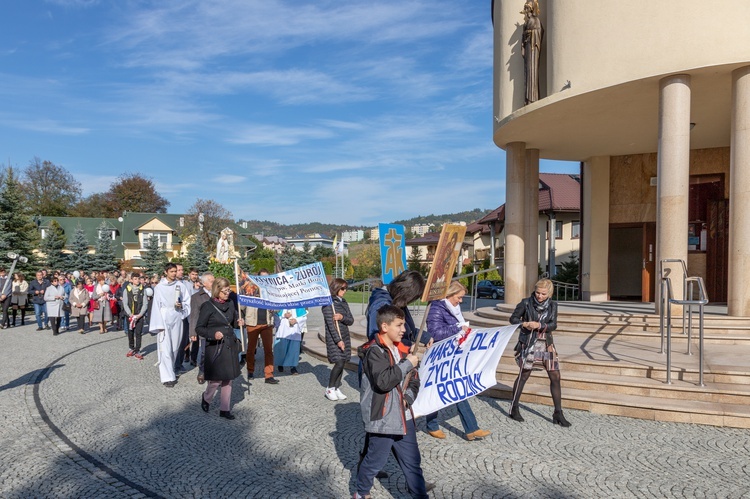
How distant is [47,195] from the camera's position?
72.9 meters

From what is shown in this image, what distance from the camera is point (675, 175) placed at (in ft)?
34.9

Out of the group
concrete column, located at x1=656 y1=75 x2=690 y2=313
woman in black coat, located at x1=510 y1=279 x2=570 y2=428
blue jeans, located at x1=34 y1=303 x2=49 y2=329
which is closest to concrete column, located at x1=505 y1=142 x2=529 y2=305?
concrete column, located at x1=656 y1=75 x2=690 y2=313

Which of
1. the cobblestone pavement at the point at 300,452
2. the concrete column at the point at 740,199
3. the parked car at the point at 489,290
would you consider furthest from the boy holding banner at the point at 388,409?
the parked car at the point at 489,290

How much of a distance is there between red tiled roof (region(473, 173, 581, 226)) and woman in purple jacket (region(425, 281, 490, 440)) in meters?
35.3

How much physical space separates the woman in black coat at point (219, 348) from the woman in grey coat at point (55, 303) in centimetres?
1219

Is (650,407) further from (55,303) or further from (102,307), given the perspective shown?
(55,303)

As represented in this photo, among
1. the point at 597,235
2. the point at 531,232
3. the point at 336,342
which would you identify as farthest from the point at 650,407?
the point at 597,235

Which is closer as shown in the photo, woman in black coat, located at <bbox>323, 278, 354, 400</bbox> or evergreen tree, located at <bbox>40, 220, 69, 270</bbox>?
woman in black coat, located at <bbox>323, 278, 354, 400</bbox>

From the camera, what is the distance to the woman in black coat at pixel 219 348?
7305 mm

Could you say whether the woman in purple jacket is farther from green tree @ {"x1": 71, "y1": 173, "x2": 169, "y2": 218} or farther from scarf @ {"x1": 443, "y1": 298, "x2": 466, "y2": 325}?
green tree @ {"x1": 71, "y1": 173, "x2": 169, "y2": 218}

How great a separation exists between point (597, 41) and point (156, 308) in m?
9.60

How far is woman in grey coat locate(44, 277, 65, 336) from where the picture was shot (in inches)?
690

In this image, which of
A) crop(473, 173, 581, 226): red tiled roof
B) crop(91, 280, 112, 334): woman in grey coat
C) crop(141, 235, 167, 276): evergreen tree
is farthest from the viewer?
crop(141, 235, 167, 276): evergreen tree

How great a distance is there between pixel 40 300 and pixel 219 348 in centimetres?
1503
